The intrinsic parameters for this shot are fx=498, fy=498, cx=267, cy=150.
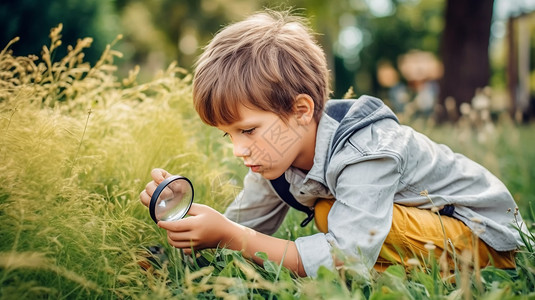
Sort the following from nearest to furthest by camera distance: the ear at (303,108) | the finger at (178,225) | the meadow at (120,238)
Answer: the meadow at (120,238) → the finger at (178,225) → the ear at (303,108)

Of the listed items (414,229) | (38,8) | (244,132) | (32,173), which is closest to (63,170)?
(32,173)

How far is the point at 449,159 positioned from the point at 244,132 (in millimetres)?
904

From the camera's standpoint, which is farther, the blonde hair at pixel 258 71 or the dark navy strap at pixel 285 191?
the dark navy strap at pixel 285 191

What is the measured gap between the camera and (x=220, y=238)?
1767 millimetres

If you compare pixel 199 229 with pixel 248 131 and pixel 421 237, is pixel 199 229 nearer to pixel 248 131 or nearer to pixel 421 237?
pixel 248 131

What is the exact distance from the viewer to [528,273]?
1.63 m

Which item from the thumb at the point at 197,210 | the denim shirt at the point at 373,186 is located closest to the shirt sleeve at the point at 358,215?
the denim shirt at the point at 373,186

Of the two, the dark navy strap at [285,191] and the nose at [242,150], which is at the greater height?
the nose at [242,150]

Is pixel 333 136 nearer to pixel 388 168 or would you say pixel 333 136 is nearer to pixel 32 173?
pixel 388 168

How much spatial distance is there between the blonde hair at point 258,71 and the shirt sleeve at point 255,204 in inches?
18.4

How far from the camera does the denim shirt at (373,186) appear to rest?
171 centimetres

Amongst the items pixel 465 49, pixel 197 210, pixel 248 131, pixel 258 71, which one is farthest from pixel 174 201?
pixel 465 49

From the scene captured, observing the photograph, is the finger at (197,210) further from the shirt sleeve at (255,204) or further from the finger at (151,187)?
the shirt sleeve at (255,204)

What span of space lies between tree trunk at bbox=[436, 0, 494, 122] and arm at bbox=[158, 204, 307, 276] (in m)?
6.39
